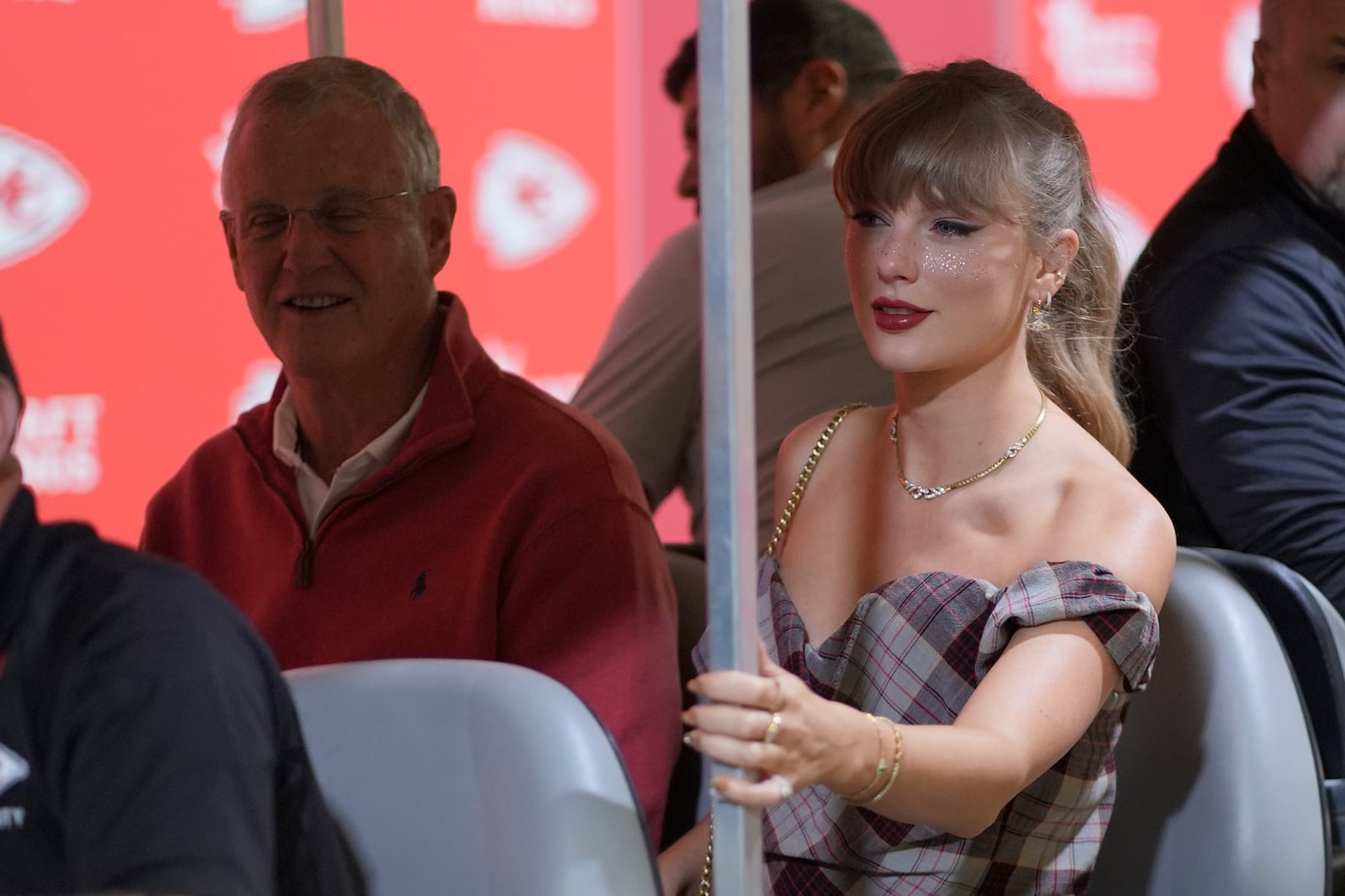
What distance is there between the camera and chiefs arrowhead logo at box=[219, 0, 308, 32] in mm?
3217

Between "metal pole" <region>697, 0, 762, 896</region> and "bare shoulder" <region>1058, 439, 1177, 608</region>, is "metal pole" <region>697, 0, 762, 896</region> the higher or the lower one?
the higher one

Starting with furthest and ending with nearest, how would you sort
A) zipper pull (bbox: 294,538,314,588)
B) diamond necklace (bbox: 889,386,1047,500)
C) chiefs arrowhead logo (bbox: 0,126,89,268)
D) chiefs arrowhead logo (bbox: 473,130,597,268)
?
1. chiefs arrowhead logo (bbox: 473,130,597,268)
2. chiefs arrowhead logo (bbox: 0,126,89,268)
3. zipper pull (bbox: 294,538,314,588)
4. diamond necklace (bbox: 889,386,1047,500)

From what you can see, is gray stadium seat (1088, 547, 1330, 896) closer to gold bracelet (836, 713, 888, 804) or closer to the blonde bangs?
the blonde bangs

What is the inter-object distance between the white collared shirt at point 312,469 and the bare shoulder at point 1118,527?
68cm

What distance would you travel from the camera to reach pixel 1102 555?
118cm

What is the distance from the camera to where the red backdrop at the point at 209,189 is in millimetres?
3160

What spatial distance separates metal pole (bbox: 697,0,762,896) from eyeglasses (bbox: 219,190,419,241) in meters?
0.82

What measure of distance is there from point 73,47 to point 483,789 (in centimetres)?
248

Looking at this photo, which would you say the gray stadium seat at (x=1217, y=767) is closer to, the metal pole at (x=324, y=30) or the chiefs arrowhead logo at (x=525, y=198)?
the metal pole at (x=324, y=30)

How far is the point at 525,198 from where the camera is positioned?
139 inches

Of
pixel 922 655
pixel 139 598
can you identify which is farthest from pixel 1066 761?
pixel 139 598

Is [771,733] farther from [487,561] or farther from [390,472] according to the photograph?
[390,472]

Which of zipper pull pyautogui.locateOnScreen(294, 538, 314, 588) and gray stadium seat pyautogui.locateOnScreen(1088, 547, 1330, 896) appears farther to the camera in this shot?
zipper pull pyautogui.locateOnScreen(294, 538, 314, 588)

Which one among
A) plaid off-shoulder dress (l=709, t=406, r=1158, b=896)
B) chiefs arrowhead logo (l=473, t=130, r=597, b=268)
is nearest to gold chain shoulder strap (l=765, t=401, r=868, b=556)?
plaid off-shoulder dress (l=709, t=406, r=1158, b=896)
